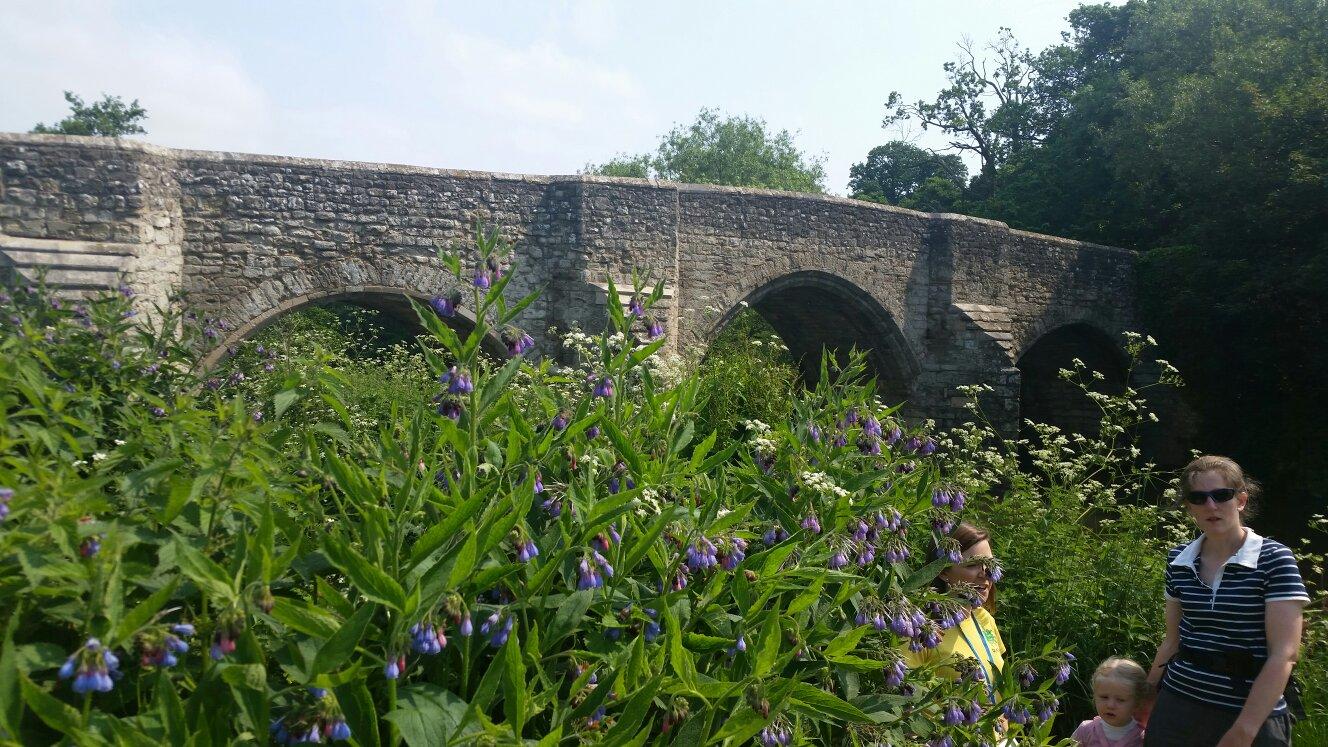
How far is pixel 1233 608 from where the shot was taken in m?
3.17

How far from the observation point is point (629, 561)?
1841 millimetres

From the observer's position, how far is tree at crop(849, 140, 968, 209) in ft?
103

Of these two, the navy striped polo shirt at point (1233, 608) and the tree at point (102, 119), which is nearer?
the navy striped polo shirt at point (1233, 608)

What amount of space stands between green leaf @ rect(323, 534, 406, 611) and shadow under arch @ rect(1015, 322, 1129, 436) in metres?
16.9

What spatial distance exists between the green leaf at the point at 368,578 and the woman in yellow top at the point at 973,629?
1.42m

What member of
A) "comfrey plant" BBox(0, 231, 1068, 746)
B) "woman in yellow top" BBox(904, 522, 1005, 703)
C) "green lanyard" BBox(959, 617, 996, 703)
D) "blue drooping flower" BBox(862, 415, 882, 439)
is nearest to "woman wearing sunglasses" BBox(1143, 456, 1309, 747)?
"woman in yellow top" BBox(904, 522, 1005, 703)

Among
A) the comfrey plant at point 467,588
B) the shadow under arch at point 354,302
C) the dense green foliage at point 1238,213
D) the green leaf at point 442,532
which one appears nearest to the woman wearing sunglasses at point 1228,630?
the comfrey plant at point 467,588

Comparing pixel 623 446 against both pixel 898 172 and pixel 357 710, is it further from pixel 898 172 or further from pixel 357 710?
pixel 898 172

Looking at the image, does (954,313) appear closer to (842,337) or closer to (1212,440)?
(842,337)

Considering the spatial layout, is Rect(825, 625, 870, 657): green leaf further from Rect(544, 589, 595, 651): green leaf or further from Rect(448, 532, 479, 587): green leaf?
Rect(448, 532, 479, 587): green leaf

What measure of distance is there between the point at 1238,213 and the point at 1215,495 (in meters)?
13.2

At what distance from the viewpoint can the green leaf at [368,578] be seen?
1369 millimetres

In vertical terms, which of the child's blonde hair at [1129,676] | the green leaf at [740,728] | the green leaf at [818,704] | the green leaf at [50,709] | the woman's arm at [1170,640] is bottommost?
the child's blonde hair at [1129,676]

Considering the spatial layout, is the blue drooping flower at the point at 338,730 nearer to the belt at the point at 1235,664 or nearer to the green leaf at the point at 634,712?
the green leaf at the point at 634,712
